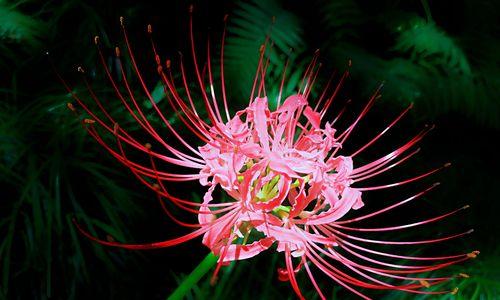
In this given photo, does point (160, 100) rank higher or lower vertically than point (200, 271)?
higher

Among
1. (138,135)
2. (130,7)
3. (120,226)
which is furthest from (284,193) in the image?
(130,7)

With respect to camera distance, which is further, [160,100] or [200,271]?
[160,100]

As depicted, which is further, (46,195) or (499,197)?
(499,197)

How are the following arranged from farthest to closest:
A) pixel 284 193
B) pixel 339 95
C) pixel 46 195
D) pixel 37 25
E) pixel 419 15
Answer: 1. pixel 419 15
2. pixel 339 95
3. pixel 37 25
4. pixel 46 195
5. pixel 284 193

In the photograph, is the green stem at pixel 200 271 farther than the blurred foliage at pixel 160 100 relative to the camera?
No

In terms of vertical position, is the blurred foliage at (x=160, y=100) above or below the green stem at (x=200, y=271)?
above

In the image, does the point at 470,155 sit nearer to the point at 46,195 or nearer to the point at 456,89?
the point at 456,89

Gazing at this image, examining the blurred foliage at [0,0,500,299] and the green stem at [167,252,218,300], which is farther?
the blurred foliage at [0,0,500,299]

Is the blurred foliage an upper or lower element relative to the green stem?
upper
